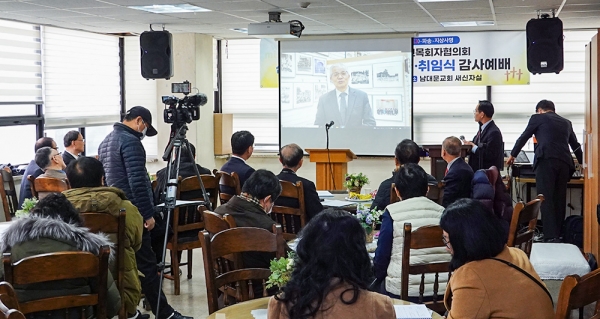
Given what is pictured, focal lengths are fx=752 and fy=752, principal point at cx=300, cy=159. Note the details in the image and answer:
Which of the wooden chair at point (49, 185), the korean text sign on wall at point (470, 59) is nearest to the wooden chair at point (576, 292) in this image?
the wooden chair at point (49, 185)

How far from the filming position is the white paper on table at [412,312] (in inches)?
110

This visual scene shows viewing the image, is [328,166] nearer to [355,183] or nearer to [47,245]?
[355,183]

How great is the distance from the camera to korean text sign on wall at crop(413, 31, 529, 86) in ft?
30.4

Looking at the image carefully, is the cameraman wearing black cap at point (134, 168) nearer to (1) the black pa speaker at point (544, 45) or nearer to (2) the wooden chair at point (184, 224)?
(2) the wooden chair at point (184, 224)

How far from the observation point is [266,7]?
7.07 meters

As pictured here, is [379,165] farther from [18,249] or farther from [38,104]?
[18,249]

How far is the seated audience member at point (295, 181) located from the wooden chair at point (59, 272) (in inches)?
88.8

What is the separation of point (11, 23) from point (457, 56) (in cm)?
526

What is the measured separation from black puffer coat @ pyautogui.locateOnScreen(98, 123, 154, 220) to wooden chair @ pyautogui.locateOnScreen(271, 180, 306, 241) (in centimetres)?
91

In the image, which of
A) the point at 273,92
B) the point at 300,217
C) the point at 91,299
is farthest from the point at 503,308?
the point at 273,92

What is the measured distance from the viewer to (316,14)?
7.69 meters

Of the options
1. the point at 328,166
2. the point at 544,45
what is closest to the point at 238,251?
the point at 328,166

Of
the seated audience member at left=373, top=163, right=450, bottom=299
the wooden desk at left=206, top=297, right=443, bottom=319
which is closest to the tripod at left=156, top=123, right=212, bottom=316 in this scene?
the seated audience member at left=373, top=163, right=450, bottom=299

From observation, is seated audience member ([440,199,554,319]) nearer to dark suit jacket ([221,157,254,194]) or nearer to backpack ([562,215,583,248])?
dark suit jacket ([221,157,254,194])
